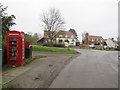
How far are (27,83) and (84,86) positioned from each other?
229cm

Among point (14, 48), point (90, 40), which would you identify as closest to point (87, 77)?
point (14, 48)

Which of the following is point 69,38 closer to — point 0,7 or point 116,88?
point 0,7

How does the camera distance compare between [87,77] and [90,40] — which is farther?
[90,40]

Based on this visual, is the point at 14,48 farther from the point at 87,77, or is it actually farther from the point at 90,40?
the point at 90,40

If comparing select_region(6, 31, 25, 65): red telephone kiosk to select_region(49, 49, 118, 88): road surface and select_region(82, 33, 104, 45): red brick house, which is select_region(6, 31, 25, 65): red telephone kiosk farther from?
select_region(82, 33, 104, 45): red brick house

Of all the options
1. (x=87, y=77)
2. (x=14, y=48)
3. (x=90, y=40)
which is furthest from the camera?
(x=90, y=40)

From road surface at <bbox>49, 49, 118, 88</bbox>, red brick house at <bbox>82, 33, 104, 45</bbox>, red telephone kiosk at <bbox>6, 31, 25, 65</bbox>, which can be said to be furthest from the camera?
red brick house at <bbox>82, 33, 104, 45</bbox>

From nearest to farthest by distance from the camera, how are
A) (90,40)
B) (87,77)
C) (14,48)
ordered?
(87,77) < (14,48) < (90,40)

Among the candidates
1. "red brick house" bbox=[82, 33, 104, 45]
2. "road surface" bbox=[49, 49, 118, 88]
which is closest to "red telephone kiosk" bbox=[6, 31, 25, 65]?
"road surface" bbox=[49, 49, 118, 88]

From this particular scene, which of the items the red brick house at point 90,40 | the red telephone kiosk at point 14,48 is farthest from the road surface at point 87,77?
the red brick house at point 90,40

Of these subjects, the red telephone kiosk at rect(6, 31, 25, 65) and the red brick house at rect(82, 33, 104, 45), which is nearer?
the red telephone kiosk at rect(6, 31, 25, 65)

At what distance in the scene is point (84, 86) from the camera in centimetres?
426

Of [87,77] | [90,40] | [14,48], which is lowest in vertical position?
[87,77]

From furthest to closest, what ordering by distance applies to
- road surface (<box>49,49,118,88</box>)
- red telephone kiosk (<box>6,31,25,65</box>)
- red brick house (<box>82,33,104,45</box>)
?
1. red brick house (<box>82,33,104,45</box>)
2. red telephone kiosk (<box>6,31,25,65</box>)
3. road surface (<box>49,49,118,88</box>)
